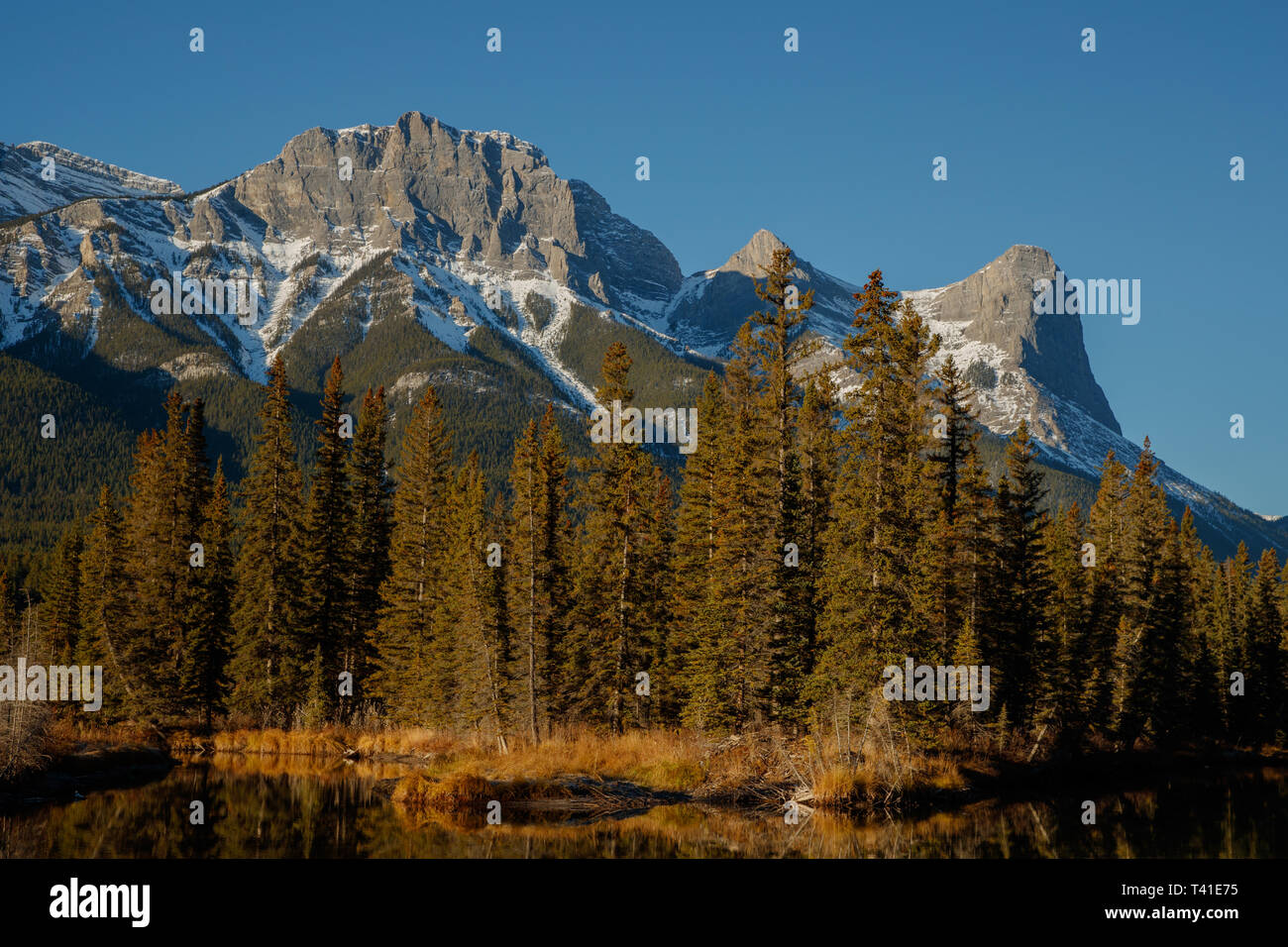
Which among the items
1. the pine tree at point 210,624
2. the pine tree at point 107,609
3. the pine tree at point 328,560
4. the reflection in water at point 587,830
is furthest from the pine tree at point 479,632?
the pine tree at point 107,609

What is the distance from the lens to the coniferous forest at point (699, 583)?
124ft

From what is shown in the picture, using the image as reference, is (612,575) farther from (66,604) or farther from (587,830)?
(66,604)

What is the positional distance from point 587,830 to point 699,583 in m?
15.1

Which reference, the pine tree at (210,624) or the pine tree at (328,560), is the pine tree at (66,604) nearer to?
the pine tree at (210,624)

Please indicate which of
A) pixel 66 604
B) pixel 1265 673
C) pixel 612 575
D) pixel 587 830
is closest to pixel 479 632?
pixel 612 575

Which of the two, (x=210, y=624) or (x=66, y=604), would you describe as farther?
(x=66, y=604)

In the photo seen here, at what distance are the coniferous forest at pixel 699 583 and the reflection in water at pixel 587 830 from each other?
234 inches

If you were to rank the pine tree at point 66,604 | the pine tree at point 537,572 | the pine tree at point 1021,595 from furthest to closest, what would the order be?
the pine tree at point 66,604 → the pine tree at point 1021,595 → the pine tree at point 537,572

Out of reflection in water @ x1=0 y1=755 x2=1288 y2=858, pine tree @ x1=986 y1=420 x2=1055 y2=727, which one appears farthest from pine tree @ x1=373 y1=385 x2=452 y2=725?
pine tree @ x1=986 y1=420 x2=1055 y2=727

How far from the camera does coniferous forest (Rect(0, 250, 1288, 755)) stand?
124 feet

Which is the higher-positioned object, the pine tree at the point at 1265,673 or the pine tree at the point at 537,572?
the pine tree at the point at 537,572

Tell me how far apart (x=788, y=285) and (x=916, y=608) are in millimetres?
13364

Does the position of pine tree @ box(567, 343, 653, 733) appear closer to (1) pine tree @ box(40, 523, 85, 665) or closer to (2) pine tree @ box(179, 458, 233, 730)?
(2) pine tree @ box(179, 458, 233, 730)

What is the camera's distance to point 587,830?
29000 millimetres
